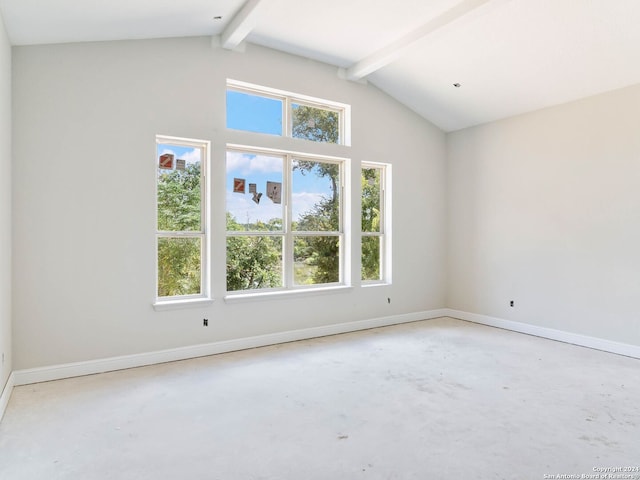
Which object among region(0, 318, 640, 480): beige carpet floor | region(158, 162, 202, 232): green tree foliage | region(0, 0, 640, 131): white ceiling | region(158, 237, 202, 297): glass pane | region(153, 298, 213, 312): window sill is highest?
region(0, 0, 640, 131): white ceiling

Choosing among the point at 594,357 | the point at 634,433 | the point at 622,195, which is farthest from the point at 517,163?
the point at 634,433

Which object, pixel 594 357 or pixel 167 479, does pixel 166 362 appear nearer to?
pixel 167 479

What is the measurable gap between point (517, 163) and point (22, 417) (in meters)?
5.75

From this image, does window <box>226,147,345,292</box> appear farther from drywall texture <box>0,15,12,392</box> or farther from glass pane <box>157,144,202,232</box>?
drywall texture <box>0,15,12,392</box>

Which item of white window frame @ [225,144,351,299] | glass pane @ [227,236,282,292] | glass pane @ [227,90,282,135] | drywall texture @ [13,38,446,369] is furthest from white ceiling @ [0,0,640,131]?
glass pane @ [227,236,282,292]

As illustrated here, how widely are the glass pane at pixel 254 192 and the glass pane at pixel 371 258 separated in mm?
1369

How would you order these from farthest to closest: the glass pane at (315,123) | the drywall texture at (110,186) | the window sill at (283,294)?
the glass pane at (315,123), the window sill at (283,294), the drywall texture at (110,186)

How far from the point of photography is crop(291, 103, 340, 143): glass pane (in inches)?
193

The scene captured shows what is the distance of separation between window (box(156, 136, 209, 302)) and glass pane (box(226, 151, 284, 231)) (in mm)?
315

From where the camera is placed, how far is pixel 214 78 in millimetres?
4176

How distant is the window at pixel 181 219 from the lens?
4.00m

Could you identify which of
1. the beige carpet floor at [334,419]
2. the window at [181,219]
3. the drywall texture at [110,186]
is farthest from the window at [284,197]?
the beige carpet floor at [334,419]

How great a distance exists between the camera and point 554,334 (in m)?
4.79

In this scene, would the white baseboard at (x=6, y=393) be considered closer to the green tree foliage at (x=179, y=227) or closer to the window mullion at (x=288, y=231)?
the green tree foliage at (x=179, y=227)
